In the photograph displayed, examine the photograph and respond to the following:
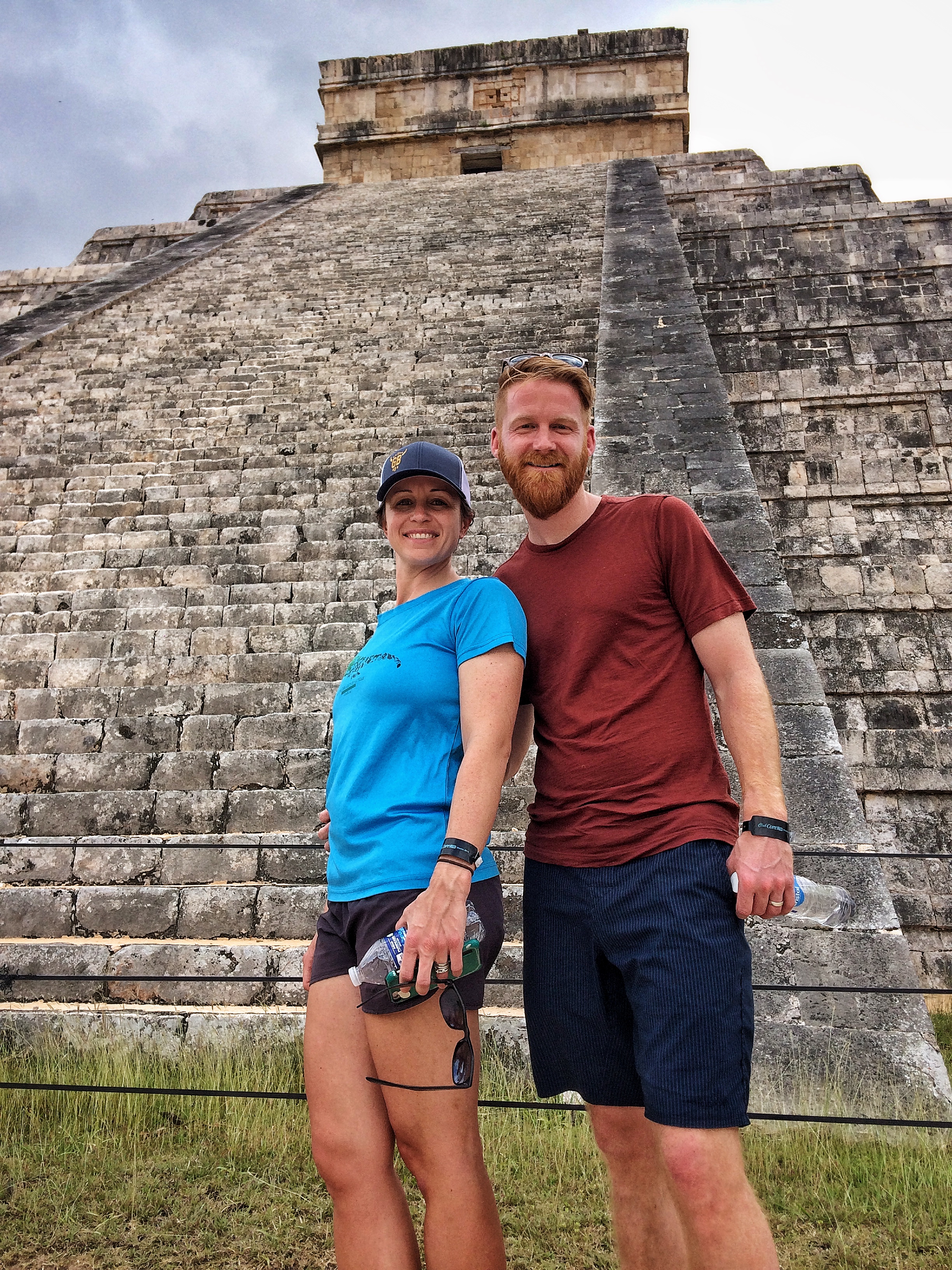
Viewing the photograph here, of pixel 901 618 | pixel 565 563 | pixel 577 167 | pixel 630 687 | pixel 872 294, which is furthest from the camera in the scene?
pixel 577 167

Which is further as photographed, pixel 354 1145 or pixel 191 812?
pixel 191 812

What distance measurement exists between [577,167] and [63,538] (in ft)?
44.6

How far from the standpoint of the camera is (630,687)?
1680 mm

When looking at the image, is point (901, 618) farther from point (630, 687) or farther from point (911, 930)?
point (630, 687)

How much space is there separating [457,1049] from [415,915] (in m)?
0.25

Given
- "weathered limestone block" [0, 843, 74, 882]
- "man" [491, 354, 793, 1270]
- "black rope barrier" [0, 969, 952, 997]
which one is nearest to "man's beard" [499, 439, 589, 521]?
"man" [491, 354, 793, 1270]

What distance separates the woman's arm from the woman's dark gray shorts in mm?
71

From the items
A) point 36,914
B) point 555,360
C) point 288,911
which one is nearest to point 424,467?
point 555,360

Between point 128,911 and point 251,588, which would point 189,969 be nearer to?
point 128,911

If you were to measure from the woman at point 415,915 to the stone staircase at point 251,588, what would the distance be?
1619 mm

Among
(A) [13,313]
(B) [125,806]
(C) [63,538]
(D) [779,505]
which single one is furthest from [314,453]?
(A) [13,313]

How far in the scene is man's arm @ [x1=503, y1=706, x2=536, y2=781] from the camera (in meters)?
1.94

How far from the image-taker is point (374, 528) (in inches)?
242

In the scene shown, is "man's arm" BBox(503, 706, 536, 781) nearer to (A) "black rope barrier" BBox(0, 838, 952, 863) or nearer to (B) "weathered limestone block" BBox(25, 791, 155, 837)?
(A) "black rope barrier" BBox(0, 838, 952, 863)
